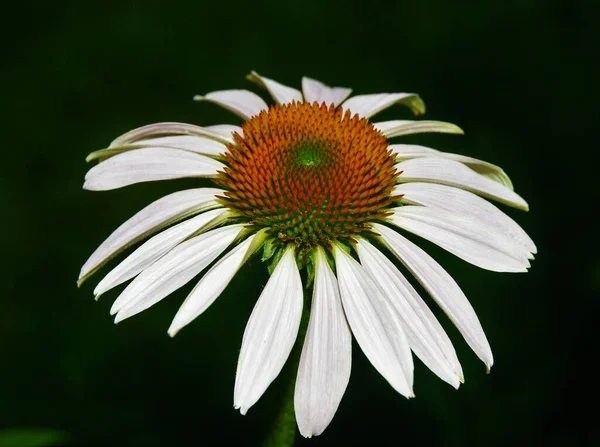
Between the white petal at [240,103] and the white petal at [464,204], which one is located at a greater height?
the white petal at [240,103]

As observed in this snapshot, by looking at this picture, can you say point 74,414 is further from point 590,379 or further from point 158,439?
point 590,379

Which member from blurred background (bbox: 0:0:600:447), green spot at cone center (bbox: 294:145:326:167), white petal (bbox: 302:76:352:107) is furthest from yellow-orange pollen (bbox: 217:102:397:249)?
white petal (bbox: 302:76:352:107)

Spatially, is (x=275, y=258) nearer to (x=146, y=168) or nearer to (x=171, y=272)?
(x=171, y=272)

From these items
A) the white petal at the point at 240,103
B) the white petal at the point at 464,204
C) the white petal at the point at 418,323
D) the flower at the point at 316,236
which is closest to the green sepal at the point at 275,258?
the flower at the point at 316,236

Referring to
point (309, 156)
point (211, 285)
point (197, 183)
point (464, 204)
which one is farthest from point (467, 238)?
point (197, 183)

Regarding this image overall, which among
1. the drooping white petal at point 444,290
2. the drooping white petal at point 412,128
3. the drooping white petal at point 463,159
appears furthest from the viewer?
the drooping white petal at point 412,128

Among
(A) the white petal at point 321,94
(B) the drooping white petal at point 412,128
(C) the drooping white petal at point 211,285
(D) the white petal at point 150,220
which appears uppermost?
(A) the white petal at point 321,94

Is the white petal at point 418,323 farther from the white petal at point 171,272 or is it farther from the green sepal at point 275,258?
the white petal at point 171,272
